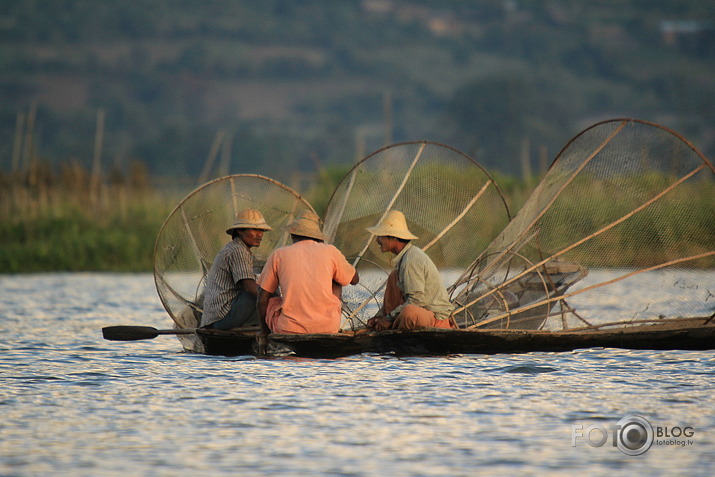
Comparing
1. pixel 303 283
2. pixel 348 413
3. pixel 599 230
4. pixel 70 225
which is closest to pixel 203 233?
pixel 303 283

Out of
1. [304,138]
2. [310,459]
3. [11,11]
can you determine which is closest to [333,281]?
[310,459]

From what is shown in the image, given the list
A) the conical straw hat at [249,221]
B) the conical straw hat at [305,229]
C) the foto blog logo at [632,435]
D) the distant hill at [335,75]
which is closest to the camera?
the foto blog logo at [632,435]

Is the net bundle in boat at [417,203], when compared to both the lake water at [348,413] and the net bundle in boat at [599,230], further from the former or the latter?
the lake water at [348,413]

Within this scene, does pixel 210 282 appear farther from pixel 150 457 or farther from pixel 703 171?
pixel 703 171

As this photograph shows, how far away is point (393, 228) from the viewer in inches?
316

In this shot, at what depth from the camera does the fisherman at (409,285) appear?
26.1 feet

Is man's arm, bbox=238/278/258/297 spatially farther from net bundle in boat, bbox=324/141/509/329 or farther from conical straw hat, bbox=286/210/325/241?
net bundle in boat, bbox=324/141/509/329

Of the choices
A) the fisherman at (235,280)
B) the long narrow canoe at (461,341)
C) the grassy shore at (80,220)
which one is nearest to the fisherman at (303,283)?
the long narrow canoe at (461,341)

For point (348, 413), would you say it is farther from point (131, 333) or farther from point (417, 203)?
point (417, 203)

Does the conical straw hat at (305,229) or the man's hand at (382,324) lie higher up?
the conical straw hat at (305,229)

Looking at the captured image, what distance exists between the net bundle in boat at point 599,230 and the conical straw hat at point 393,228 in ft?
3.02

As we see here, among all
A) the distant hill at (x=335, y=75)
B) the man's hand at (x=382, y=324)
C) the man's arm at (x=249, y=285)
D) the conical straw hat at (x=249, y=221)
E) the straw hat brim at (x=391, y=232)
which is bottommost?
the man's hand at (x=382, y=324)

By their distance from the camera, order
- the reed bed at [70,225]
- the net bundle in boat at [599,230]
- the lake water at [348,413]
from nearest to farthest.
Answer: the lake water at [348,413] → the net bundle in boat at [599,230] → the reed bed at [70,225]

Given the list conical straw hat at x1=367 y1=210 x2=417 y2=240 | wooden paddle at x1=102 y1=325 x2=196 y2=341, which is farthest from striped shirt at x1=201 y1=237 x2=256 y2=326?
conical straw hat at x1=367 y1=210 x2=417 y2=240
